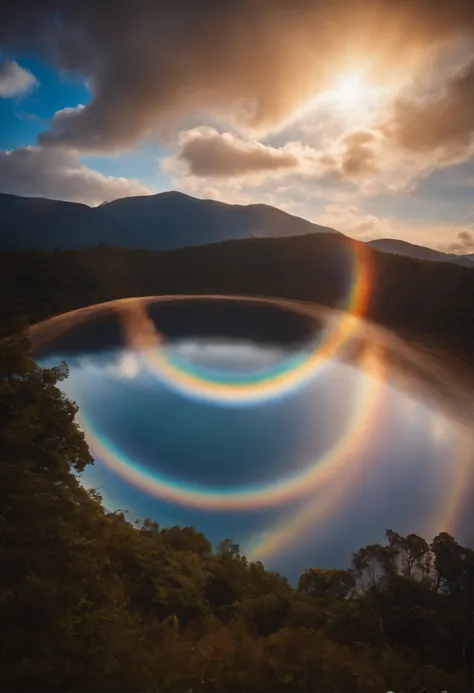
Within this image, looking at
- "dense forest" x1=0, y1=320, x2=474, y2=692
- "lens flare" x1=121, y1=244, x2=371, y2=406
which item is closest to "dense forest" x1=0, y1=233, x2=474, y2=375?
"lens flare" x1=121, y1=244, x2=371, y2=406

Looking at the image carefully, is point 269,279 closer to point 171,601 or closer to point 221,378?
point 221,378

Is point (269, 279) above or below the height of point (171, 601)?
above

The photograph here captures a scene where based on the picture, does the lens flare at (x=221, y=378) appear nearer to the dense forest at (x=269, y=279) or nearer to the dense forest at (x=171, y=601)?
the dense forest at (x=171, y=601)

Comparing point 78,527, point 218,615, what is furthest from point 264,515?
point 78,527

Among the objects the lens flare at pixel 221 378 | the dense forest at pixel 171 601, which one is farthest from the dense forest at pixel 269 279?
the dense forest at pixel 171 601

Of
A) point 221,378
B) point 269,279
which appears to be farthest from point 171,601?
point 269,279
